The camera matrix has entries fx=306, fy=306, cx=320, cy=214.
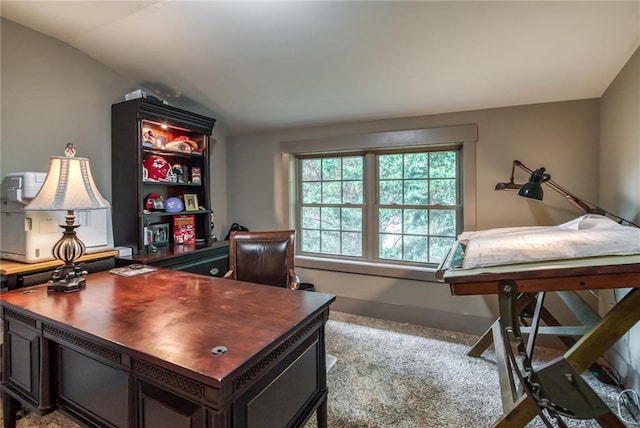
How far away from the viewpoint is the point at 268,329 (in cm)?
118

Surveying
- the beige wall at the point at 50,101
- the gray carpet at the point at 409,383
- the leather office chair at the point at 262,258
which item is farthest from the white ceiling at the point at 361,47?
the gray carpet at the point at 409,383

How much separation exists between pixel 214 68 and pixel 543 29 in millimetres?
2323

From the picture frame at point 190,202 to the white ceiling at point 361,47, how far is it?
1.07m

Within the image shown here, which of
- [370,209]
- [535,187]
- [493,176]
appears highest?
[493,176]

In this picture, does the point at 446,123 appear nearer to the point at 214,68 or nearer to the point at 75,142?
the point at 214,68

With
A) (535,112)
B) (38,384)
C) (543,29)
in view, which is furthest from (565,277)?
(38,384)

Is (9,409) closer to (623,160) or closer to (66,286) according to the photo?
(66,286)

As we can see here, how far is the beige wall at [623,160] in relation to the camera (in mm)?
1792

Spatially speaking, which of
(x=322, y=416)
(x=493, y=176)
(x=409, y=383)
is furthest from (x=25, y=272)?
(x=493, y=176)

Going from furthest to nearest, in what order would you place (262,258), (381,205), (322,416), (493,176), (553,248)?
(381,205), (493,176), (262,258), (322,416), (553,248)

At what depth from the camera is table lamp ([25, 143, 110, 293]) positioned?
1.58 metres

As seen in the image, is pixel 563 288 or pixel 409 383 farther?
pixel 409 383

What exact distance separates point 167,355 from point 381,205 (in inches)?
101

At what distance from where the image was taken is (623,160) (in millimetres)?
1947
